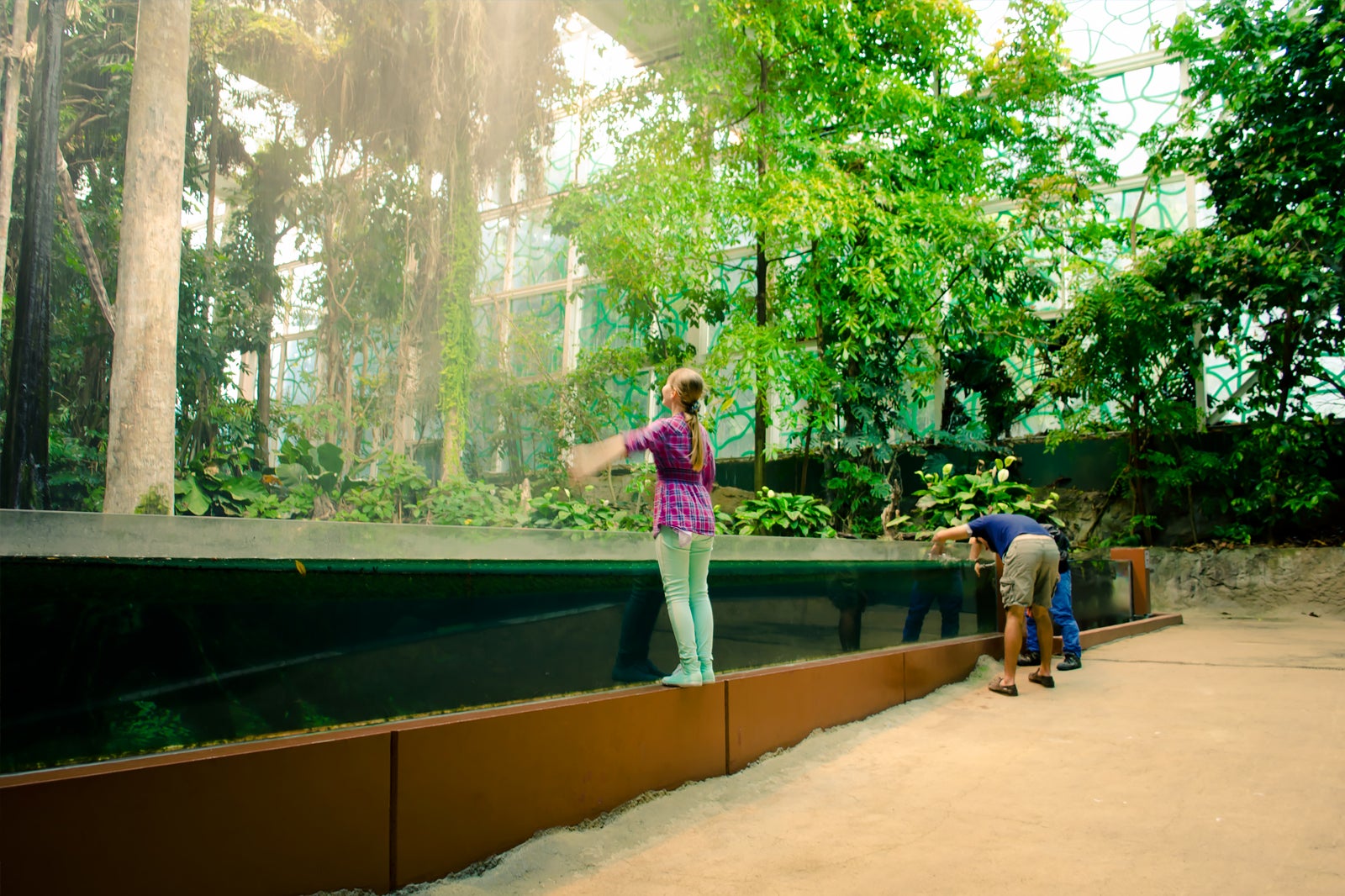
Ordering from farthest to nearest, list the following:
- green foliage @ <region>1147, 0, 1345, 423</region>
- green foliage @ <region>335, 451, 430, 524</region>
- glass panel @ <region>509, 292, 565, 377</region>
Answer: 1. green foliage @ <region>1147, 0, 1345, 423</region>
2. glass panel @ <region>509, 292, 565, 377</region>
3. green foliage @ <region>335, 451, 430, 524</region>

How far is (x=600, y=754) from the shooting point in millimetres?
2715

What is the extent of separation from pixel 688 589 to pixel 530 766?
2.70 feet

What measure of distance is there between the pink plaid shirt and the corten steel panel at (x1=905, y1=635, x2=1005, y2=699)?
2037mm

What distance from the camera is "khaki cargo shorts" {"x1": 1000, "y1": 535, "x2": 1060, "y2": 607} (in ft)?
15.6

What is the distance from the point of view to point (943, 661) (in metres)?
4.90

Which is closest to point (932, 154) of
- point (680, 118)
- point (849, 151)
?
point (849, 151)

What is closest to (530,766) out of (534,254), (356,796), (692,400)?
(356,796)

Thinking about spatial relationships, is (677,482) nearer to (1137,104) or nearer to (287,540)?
(287,540)

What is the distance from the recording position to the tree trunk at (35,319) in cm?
328

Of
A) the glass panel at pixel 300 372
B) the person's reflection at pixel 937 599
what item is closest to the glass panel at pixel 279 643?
the person's reflection at pixel 937 599

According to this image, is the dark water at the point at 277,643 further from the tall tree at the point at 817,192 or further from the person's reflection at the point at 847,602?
the tall tree at the point at 817,192

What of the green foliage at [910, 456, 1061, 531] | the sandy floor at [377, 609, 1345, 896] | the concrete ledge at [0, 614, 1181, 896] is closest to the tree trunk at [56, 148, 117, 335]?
the concrete ledge at [0, 614, 1181, 896]

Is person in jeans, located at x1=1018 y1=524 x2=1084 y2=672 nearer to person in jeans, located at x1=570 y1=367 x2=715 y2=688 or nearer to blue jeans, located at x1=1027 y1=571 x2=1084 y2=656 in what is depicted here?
blue jeans, located at x1=1027 y1=571 x2=1084 y2=656

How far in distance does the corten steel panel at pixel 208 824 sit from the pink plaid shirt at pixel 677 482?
1.21 meters
